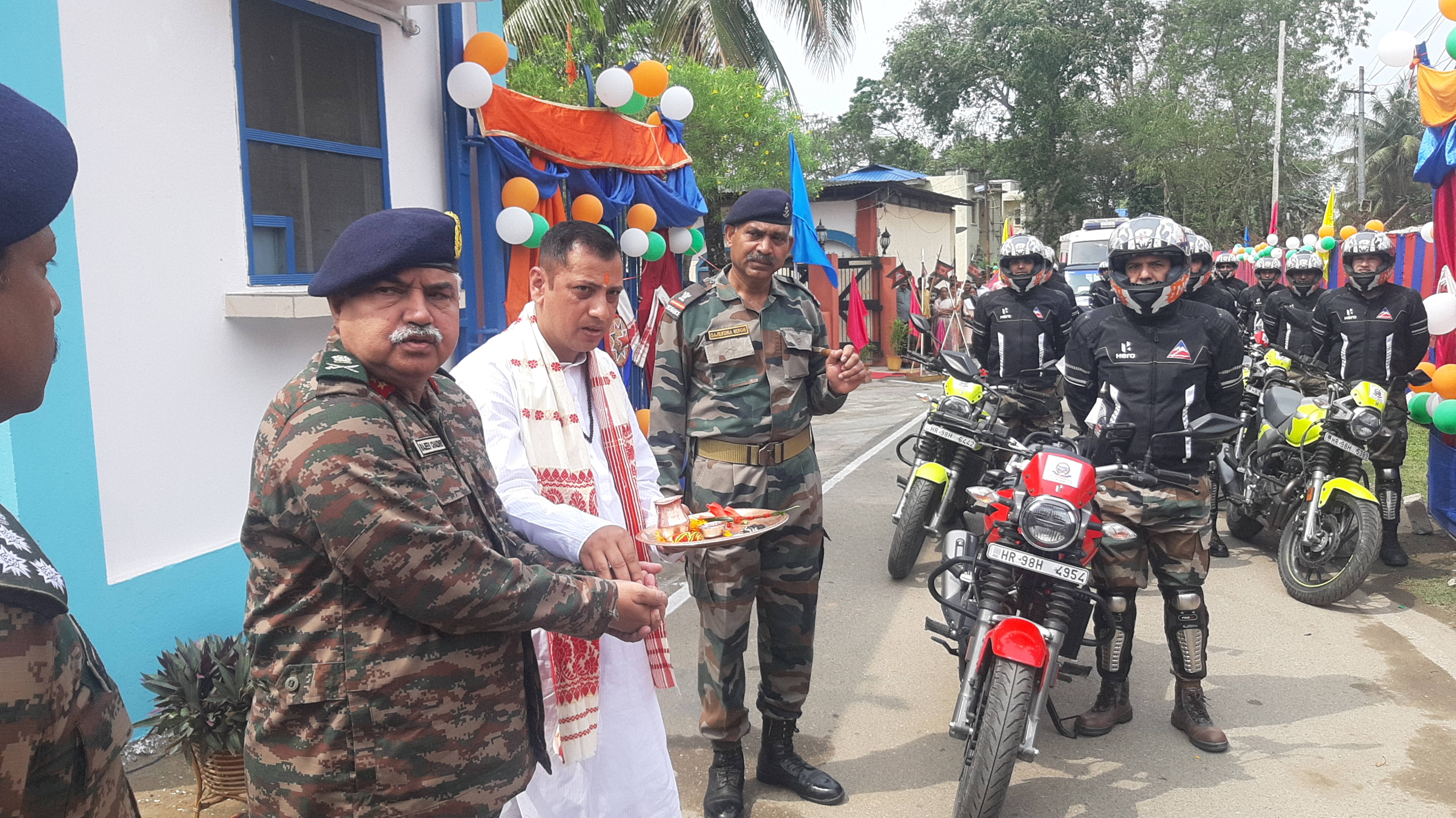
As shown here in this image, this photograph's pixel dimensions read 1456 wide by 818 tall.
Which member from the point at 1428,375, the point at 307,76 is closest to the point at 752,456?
the point at 307,76

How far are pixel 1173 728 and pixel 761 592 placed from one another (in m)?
2.00

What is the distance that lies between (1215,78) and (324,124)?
3560cm

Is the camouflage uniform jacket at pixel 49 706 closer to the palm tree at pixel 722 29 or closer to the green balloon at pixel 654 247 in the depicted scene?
the green balloon at pixel 654 247

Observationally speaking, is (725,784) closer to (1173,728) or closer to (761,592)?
(761,592)

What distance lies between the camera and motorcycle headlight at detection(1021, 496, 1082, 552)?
354cm

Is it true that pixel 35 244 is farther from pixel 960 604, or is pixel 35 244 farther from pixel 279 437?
pixel 960 604

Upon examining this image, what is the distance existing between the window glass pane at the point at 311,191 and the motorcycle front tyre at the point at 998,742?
11.6 ft

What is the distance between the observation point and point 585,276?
269 cm

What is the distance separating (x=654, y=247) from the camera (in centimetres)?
849

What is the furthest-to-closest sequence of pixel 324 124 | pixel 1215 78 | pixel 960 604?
pixel 1215 78
pixel 324 124
pixel 960 604

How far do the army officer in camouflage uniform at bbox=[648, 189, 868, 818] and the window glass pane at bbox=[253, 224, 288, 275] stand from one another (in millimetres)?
2222

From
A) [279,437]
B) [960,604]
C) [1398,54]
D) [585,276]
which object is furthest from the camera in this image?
[1398,54]

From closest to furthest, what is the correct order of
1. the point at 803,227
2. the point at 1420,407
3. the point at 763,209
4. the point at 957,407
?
1. the point at 763,209
2. the point at 1420,407
3. the point at 957,407
4. the point at 803,227

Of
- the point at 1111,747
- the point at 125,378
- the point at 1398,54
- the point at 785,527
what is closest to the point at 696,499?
the point at 785,527
